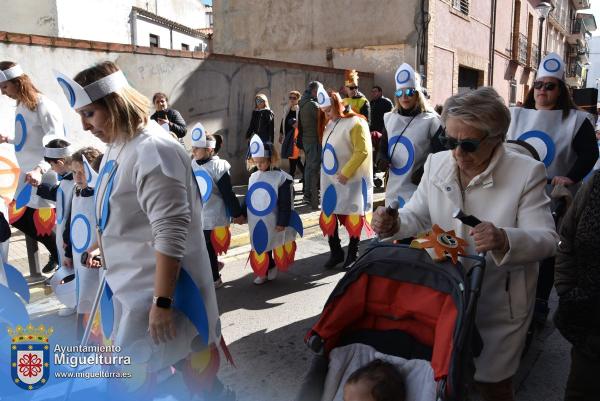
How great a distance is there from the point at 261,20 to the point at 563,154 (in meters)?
14.5

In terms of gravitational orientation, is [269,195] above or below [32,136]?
below

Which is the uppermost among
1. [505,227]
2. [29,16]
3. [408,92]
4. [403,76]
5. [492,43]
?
[29,16]

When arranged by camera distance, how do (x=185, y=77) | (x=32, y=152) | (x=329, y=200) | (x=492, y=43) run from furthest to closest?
(x=492, y=43), (x=185, y=77), (x=329, y=200), (x=32, y=152)

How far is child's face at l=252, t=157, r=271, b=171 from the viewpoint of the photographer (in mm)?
4950

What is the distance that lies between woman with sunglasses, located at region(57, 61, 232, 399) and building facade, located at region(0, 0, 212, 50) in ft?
61.8

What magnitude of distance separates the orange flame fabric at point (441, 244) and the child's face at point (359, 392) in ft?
1.83

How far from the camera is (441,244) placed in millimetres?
2029

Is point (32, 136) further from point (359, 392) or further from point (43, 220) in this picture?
point (359, 392)

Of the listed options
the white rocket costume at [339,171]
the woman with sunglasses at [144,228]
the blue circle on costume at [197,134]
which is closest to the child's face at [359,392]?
the woman with sunglasses at [144,228]

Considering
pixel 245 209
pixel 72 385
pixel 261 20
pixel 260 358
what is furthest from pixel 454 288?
pixel 261 20

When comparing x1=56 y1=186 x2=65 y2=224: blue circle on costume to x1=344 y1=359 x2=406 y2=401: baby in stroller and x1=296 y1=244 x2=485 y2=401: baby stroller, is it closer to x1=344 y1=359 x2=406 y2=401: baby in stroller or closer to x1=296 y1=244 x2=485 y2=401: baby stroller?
x1=296 y1=244 x2=485 y2=401: baby stroller

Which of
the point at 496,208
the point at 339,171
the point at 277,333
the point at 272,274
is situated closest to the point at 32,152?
the point at 272,274

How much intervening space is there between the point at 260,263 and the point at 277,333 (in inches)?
42.2

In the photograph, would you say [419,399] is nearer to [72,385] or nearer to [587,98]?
[72,385]
